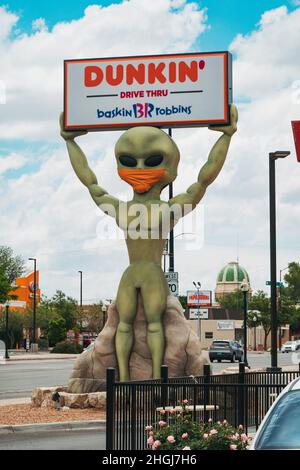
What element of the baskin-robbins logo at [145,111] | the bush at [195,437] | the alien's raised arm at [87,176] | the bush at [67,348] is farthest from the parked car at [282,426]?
the bush at [67,348]

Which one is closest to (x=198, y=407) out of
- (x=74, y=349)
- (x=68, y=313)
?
(x=74, y=349)

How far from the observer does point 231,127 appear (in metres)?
20.0

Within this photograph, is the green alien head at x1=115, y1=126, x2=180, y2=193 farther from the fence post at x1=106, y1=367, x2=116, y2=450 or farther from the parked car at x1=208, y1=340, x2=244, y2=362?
the parked car at x1=208, y1=340, x2=244, y2=362

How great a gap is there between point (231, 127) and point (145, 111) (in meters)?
2.26

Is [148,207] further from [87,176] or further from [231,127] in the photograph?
[231,127]

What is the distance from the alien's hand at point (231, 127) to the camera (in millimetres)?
20031

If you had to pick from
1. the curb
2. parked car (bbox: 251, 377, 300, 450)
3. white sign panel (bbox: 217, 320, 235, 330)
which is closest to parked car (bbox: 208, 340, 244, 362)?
the curb

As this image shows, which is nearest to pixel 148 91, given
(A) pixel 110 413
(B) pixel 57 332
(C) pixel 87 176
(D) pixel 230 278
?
(C) pixel 87 176

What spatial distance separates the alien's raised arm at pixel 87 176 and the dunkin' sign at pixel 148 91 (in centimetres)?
66

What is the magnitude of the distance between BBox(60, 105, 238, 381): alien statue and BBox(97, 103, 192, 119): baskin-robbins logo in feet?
3.38

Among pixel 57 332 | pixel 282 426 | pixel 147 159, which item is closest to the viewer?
pixel 282 426

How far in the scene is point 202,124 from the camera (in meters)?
20.7
